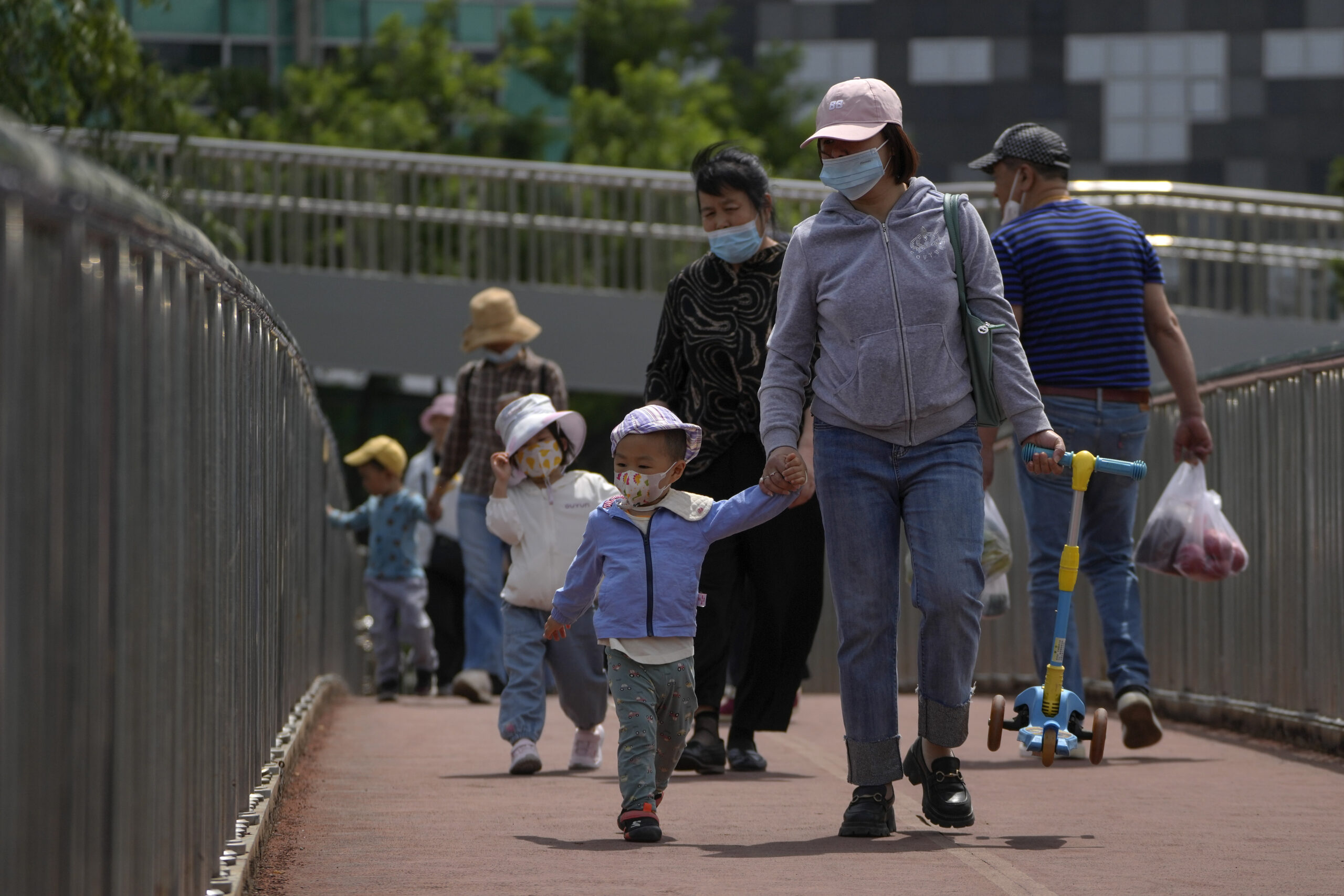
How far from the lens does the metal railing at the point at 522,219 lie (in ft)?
69.4

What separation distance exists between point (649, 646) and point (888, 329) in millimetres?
1072

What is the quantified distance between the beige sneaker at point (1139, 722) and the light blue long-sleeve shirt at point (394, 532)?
258 inches

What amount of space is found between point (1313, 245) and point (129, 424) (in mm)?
20792

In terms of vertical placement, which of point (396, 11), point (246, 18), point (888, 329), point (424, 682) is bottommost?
point (424, 682)

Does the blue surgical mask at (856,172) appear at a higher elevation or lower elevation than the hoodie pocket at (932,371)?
higher

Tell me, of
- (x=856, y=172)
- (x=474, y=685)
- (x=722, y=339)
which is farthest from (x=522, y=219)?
(x=856, y=172)

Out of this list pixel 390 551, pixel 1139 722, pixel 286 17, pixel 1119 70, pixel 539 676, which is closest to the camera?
pixel 1139 722

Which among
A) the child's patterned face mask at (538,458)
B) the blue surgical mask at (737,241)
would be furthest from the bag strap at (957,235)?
the child's patterned face mask at (538,458)

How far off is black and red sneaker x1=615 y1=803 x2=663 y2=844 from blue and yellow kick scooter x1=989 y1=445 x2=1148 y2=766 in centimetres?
100

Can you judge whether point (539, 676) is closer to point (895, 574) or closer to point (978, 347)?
point (895, 574)

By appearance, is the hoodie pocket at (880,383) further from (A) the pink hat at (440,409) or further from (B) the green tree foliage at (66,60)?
(B) the green tree foliage at (66,60)

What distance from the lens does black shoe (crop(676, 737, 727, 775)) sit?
7035 mm

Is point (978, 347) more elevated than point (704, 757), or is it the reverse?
point (978, 347)

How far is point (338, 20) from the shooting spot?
41.5 meters
